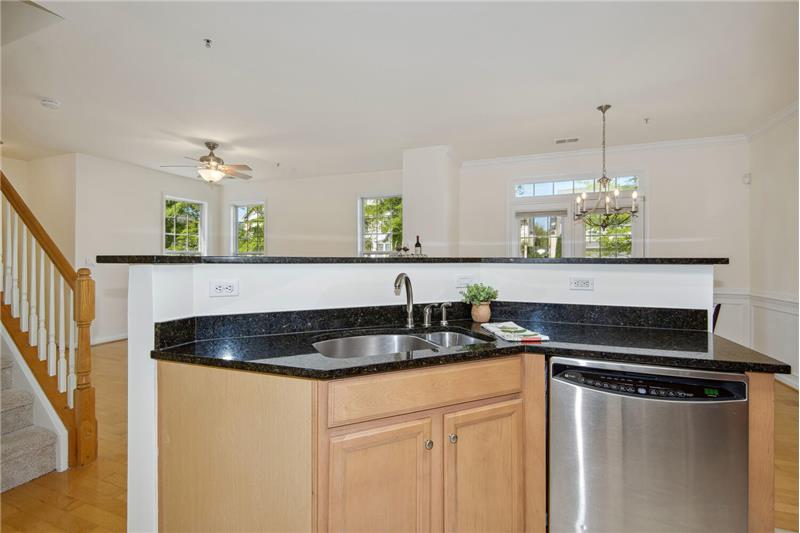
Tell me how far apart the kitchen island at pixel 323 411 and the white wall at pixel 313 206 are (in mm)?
4835

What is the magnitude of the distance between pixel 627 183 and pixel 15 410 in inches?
243

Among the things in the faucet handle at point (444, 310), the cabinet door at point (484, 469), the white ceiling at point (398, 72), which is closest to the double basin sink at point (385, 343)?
the faucet handle at point (444, 310)

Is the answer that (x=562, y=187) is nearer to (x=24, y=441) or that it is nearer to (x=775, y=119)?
(x=775, y=119)

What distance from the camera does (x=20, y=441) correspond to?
217 cm

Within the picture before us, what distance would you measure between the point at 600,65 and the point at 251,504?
3.43 m

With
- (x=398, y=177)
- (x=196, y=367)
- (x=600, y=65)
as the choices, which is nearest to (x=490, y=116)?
(x=600, y=65)

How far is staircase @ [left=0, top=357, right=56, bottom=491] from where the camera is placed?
2.09 metres

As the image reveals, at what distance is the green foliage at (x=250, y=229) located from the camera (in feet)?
24.4

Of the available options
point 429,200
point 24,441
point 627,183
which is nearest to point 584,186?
point 627,183

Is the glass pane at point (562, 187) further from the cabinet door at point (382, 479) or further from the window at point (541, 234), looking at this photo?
the cabinet door at point (382, 479)

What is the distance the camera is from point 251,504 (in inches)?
51.9

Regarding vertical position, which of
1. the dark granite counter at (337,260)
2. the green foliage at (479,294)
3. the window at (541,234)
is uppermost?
the window at (541,234)

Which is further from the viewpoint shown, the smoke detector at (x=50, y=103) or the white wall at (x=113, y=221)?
the white wall at (x=113, y=221)

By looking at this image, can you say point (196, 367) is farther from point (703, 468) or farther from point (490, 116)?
point (490, 116)
